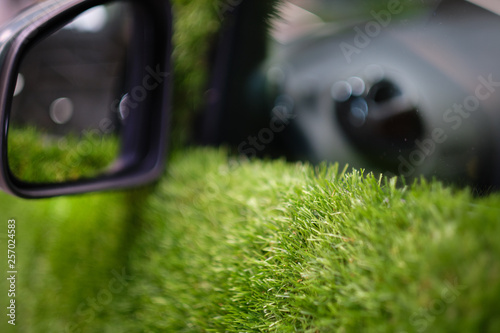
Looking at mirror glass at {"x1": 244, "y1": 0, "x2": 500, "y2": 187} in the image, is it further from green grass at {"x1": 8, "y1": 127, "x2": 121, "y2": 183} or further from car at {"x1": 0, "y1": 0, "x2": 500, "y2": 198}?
green grass at {"x1": 8, "y1": 127, "x2": 121, "y2": 183}

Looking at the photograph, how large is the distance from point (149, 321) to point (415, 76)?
3.32ft

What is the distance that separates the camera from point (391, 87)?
40.9 inches

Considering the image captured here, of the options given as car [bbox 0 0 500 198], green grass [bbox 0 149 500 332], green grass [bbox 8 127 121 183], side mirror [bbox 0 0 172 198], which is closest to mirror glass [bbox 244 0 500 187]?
car [bbox 0 0 500 198]

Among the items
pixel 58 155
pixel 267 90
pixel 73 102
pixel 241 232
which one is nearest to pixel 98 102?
pixel 73 102

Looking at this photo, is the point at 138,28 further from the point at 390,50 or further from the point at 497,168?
the point at 497,168

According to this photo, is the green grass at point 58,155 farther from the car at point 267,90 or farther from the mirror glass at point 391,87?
the mirror glass at point 391,87

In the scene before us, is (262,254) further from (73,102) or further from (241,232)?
(73,102)

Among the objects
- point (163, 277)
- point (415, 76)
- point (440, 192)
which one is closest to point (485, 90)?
point (415, 76)

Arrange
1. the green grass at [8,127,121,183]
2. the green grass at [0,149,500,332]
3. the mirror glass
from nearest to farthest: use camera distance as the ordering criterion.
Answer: the green grass at [0,149,500,332] → the mirror glass → the green grass at [8,127,121,183]

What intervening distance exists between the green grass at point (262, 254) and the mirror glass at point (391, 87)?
8.9 inches

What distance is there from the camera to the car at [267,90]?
898mm

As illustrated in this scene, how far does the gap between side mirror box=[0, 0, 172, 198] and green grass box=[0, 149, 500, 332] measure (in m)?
0.17

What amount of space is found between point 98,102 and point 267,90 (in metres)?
0.73

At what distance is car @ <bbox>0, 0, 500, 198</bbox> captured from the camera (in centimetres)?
90
